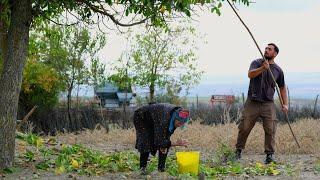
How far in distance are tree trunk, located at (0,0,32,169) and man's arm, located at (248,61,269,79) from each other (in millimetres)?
3367

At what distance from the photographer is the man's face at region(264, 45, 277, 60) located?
8.49m

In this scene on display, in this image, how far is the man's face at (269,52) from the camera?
8.49m

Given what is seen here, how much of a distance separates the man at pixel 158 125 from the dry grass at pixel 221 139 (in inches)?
109

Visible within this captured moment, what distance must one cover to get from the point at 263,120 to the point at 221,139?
5.10 feet

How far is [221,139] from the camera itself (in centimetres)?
1002

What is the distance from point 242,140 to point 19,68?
3666 millimetres

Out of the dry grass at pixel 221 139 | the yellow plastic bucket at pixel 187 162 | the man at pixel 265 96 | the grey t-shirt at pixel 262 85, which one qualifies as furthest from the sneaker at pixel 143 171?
the dry grass at pixel 221 139

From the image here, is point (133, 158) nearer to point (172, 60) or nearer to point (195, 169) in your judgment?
point (195, 169)

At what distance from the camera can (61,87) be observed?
21625 millimetres

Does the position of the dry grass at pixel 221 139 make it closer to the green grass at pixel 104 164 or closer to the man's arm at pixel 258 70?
the man's arm at pixel 258 70

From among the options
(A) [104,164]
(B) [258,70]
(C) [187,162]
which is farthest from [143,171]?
(B) [258,70]

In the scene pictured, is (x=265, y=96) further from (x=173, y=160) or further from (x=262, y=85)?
(x=173, y=160)

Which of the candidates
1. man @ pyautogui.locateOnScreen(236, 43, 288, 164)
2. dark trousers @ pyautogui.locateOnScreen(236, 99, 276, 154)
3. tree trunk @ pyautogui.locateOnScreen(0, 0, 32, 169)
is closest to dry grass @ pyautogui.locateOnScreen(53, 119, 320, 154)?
dark trousers @ pyautogui.locateOnScreen(236, 99, 276, 154)

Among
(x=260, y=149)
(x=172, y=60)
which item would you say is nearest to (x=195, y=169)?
(x=260, y=149)
